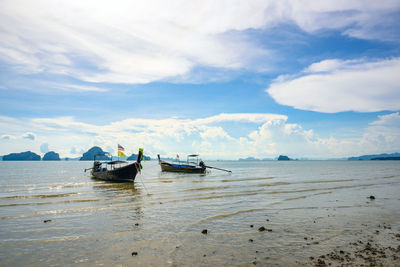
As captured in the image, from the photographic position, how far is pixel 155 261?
910cm

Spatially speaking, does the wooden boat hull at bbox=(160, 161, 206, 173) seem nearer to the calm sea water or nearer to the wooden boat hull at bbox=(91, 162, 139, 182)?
the wooden boat hull at bbox=(91, 162, 139, 182)

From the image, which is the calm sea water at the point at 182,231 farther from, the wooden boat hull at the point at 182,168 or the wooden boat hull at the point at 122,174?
the wooden boat hull at the point at 182,168

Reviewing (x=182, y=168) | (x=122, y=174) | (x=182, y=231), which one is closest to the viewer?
(x=182, y=231)

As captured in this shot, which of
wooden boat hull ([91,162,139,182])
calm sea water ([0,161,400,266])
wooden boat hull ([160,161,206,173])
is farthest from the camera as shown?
wooden boat hull ([160,161,206,173])

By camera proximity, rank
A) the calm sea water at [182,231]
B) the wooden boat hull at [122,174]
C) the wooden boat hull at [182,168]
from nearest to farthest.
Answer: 1. the calm sea water at [182,231]
2. the wooden boat hull at [122,174]
3. the wooden boat hull at [182,168]

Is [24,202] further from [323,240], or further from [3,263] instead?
[323,240]

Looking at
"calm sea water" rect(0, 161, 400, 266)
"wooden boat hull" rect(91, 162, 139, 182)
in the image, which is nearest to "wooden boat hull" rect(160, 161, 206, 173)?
"wooden boat hull" rect(91, 162, 139, 182)

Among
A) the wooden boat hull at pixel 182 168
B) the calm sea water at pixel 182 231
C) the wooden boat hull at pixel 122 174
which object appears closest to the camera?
the calm sea water at pixel 182 231

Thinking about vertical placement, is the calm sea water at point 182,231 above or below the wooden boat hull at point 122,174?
below

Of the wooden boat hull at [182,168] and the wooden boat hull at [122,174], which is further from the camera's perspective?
the wooden boat hull at [182,168]

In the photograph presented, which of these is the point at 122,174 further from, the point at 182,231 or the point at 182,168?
the point at 182,231

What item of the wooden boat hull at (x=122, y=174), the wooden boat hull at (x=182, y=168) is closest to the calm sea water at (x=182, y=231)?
the wooden boat hull at (x=122, y=174)

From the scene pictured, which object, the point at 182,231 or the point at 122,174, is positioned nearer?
the point at 182,231

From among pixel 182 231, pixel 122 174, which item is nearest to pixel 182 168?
pixel 122 174
